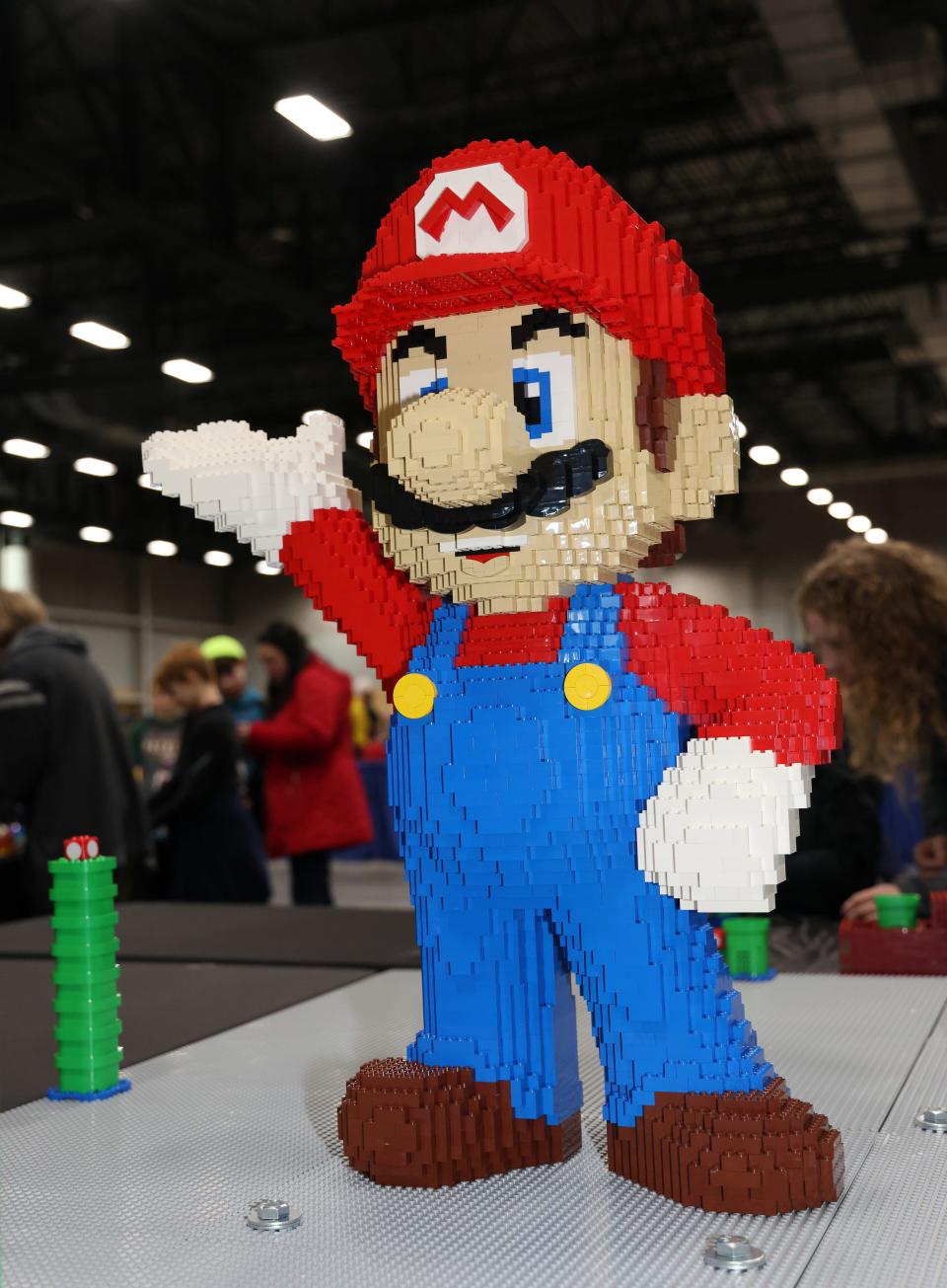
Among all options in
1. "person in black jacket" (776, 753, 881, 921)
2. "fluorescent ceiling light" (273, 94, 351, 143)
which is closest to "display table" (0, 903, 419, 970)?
"person in black jacket" (776, 753, 881, 921)

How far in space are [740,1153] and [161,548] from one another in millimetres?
12263

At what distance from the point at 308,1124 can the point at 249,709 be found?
3549 millimetres

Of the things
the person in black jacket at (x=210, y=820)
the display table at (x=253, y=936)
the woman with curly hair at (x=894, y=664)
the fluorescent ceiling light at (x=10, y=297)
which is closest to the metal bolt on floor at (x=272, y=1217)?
the display table at (x=253, y=936)

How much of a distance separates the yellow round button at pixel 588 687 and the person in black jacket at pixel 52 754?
1.87 metres

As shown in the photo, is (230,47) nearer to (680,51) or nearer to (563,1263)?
(680,51)

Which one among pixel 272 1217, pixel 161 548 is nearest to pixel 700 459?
pixel 272 1217

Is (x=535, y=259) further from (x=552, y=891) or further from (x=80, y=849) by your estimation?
(x=80, y=849)

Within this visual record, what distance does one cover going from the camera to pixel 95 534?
455 inches

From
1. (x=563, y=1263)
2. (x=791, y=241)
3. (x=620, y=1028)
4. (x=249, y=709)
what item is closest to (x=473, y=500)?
(x=620, y=1028)

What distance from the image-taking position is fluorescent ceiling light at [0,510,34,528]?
10672mm

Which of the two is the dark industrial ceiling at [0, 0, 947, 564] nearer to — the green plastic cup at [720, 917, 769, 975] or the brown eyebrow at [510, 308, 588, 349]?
the green plastic cup at [720, 917, 769, 975]

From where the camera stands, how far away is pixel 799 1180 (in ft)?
2.83

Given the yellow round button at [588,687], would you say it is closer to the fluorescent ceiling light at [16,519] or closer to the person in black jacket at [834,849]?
the person in black jacket at [834,849]

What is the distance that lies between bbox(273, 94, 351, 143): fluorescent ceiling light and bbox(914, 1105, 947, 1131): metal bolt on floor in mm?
3236
